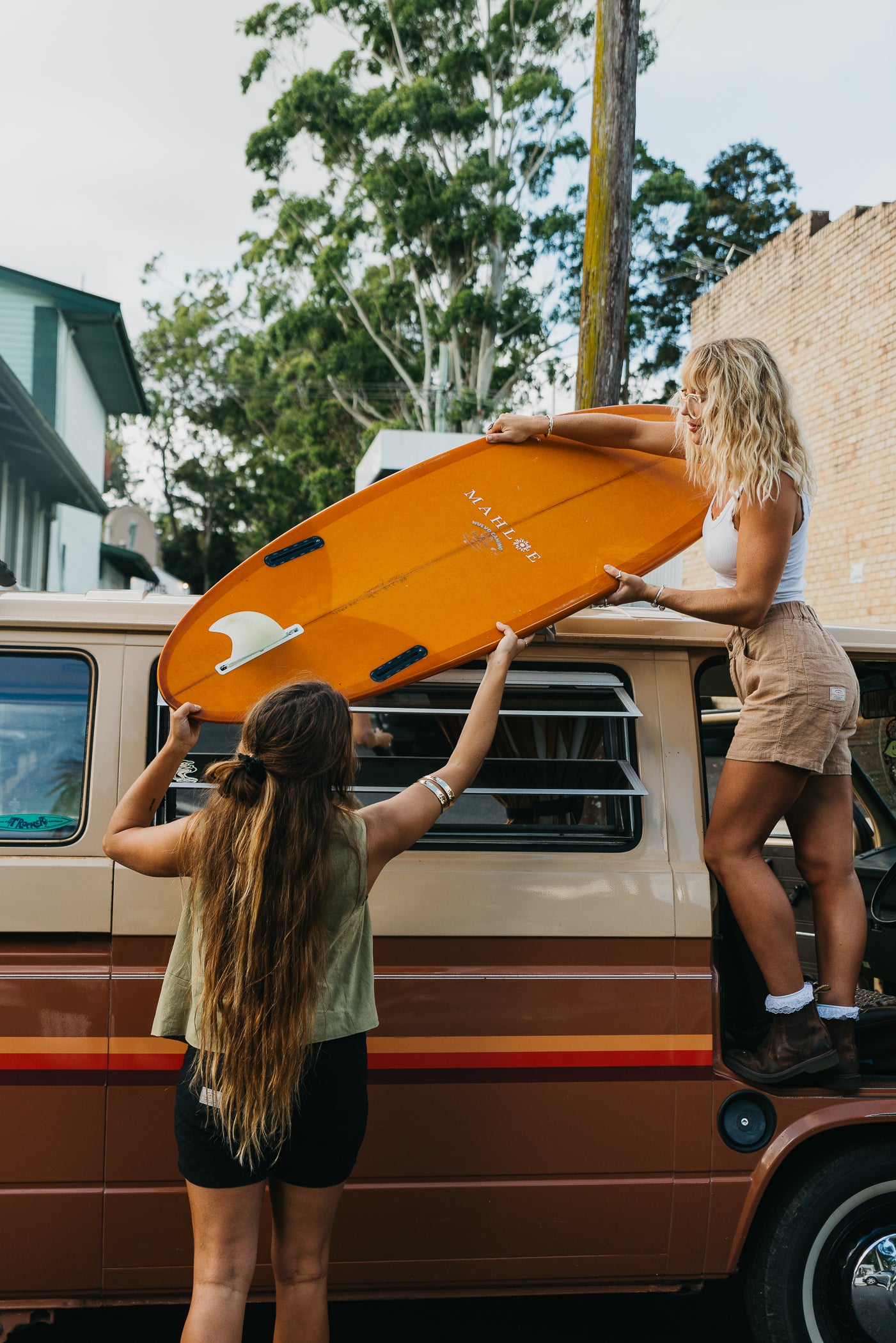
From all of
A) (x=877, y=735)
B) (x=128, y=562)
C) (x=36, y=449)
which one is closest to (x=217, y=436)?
(x=128, y=562)


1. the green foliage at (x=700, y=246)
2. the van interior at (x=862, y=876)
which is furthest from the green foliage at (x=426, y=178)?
the van interior at (x=862, y=876)

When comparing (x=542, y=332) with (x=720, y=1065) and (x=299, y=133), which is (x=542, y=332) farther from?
(x=720, y=1065)

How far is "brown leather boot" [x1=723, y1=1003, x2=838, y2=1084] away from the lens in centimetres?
278

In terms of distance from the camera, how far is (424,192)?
21.6 meters

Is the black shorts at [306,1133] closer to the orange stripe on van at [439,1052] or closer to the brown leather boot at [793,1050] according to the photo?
the orange stripe on van at [439,1052]

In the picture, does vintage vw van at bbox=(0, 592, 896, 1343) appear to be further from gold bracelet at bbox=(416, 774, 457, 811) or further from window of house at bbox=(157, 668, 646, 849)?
gold bracelet at bbox=(416, 774, 457, 811)

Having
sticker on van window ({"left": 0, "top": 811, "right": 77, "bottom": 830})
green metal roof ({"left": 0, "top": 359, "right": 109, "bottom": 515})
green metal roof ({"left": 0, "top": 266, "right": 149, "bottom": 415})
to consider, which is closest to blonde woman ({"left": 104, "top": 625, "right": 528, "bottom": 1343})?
sticker on van window ({"left": 0, "top": 811, "right": 77, "bottom": 830})

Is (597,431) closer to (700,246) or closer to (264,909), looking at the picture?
(264,909)

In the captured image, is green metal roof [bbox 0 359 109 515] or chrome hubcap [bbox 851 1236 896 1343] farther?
green metal roof [bbox 0 359 109 515]

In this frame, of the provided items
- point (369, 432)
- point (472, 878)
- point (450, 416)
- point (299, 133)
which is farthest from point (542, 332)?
point (472, 878)

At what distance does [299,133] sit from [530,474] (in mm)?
22005

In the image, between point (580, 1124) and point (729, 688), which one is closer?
point (580, 1124)

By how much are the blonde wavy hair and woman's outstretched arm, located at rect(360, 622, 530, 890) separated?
31.0 inches

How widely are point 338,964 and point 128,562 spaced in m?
30.0
